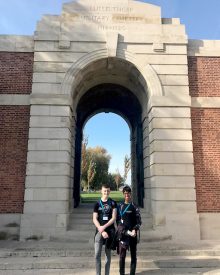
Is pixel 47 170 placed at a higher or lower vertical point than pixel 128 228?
higher

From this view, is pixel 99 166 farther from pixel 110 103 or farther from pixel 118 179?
pixel 110 103

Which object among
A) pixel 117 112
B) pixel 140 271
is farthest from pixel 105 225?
pixel 117 112

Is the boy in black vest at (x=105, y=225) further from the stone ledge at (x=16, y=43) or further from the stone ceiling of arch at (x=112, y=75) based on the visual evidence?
the stone ledge at (x=16, y=43)

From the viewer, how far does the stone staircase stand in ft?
20.0

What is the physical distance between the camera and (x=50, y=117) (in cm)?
936

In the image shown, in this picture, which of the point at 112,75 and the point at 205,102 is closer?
the point at 205,102

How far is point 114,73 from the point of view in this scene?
37.2ft

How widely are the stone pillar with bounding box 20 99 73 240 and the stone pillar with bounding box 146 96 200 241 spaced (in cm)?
293

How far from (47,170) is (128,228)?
455 cm

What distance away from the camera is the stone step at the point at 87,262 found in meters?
6.20

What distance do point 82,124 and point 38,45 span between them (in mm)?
5226

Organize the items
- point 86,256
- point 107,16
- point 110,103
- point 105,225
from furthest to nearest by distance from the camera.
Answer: point 110,103 → point 107,16 → point 86,256 → point 105,225

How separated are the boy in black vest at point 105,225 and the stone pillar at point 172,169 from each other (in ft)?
13.3

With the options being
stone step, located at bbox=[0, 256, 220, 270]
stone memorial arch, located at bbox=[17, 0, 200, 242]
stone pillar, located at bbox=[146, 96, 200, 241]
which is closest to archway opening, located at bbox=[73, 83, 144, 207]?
stone memorial arch, located at bbox=[17, 0, 200, 242]
